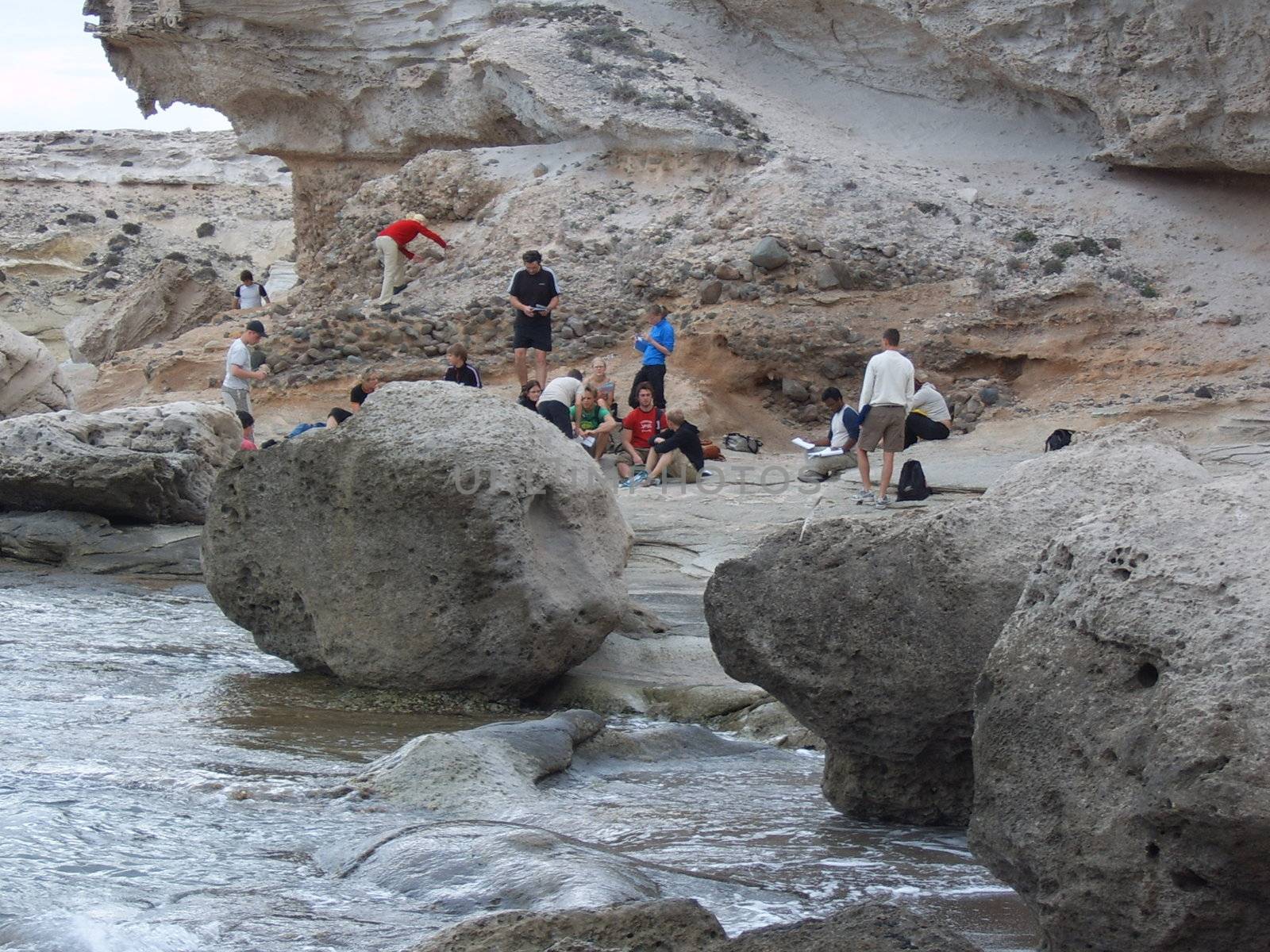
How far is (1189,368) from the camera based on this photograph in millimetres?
12820

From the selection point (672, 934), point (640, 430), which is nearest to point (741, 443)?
point (640, 430)

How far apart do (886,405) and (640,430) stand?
235 cm

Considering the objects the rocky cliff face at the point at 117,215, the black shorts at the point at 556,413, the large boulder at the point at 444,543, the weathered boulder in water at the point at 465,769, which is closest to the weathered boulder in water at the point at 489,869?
the weathered boulder in water at the point at 465,769

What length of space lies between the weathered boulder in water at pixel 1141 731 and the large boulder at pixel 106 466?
322 inches

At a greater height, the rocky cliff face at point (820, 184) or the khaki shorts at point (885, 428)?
the rocky cliff face at point (820, 184)

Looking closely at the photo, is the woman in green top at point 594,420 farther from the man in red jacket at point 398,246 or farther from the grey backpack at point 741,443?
the man in red jacket at point 398,246

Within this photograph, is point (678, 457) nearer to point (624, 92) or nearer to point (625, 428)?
point (625, 428)

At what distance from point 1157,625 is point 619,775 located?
2823mm

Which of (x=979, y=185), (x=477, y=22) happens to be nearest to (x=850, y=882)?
(x=979, y=185)

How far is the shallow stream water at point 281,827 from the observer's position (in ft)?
12.9

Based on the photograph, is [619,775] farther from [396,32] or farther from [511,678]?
[396,32]

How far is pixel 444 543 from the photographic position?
260 inches

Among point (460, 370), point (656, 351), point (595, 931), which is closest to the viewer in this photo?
point (595, 931)

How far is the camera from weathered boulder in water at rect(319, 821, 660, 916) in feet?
12.9
